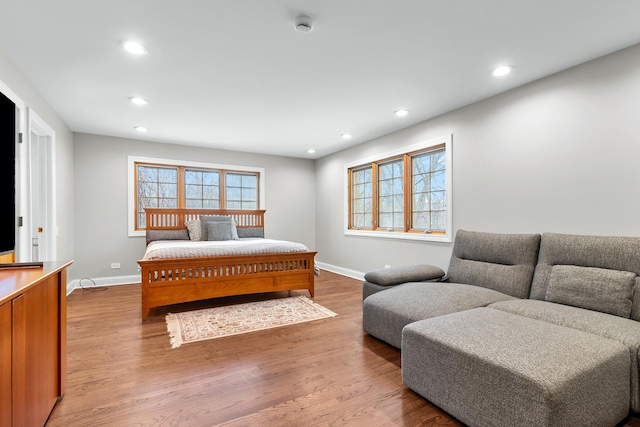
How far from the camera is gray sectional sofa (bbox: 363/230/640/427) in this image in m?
1.42

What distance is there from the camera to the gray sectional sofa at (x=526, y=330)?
1.42 m

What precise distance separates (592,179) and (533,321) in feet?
5.08

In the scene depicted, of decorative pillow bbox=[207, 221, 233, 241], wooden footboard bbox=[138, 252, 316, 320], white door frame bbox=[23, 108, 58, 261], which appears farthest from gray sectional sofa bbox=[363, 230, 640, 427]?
white door frame bbox=[23, 108, 58, 261]

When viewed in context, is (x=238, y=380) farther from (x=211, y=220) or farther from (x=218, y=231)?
(x=211, y=220)

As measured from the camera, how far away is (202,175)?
5.74m

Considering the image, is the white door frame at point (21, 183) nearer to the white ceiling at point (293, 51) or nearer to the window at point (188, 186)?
the white ceiling at point (293, 51)

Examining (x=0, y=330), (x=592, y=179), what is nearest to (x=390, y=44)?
(x=592, y=179)

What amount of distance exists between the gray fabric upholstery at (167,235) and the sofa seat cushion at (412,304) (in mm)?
3567

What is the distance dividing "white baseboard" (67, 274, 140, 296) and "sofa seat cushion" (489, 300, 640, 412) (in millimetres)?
5204

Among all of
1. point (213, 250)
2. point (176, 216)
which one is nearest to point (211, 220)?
point (176, 216)

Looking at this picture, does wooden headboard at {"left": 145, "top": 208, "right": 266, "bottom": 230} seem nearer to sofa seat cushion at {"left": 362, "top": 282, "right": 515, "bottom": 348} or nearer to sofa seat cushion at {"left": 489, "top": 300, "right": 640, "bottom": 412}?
sofa seat cushion at {"left": 362, "top": 282, "right": 515, "bottom": 348}

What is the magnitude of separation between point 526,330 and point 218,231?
4287 mm

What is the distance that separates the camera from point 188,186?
5.61 m

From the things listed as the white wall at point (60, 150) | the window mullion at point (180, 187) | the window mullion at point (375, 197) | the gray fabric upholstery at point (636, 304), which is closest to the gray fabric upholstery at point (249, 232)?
the window mullion at point (180, 187)
